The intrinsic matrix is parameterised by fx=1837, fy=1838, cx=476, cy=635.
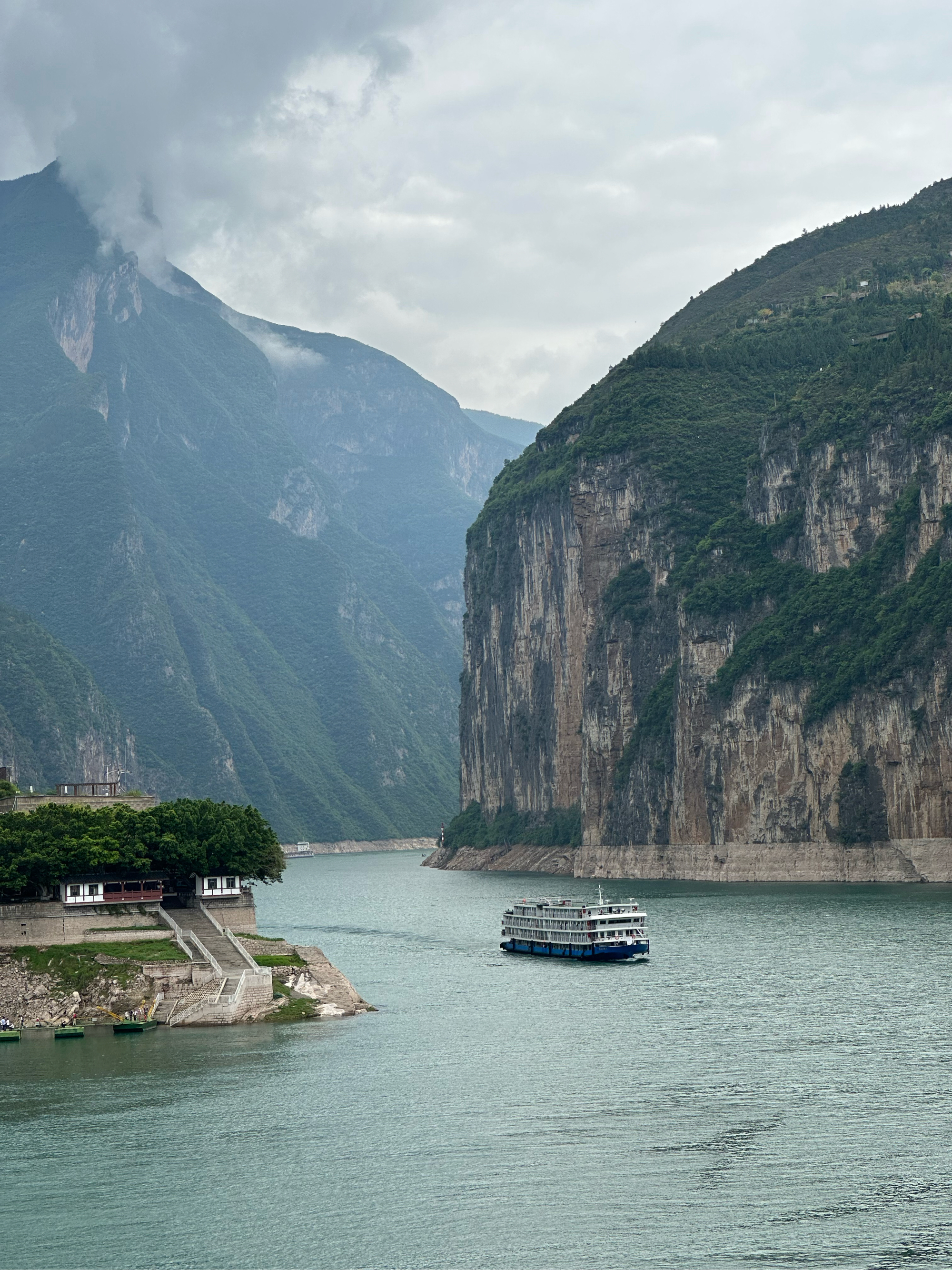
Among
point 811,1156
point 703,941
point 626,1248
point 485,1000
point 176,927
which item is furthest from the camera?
point 703,941

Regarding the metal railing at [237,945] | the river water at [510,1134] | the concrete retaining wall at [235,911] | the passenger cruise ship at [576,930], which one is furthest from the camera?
the passenger cruise ship at [576,930]

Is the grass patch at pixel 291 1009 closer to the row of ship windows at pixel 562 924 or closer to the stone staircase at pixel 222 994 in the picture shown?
the stone staircase at pixel 222 994

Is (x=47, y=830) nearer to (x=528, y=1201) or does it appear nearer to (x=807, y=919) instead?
(x=528, y=1201)

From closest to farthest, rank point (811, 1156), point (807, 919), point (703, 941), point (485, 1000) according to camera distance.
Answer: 1. point (811, 1156)
2. point (485, 1000)
3. point (703, 941)
4. point (807, 919)

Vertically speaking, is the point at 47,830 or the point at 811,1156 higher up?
the point at 47,830

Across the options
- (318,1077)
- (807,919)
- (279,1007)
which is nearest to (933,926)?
(807,919)

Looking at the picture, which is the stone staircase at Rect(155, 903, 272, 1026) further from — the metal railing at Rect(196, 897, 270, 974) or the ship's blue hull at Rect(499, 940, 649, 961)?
the ship's blue hull at Rect(499, 940, 649, 961)

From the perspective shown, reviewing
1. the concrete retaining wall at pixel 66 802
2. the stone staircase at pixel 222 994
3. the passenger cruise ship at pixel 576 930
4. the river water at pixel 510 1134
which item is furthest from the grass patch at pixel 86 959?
the passenger cruise ship at pixel 576 930
